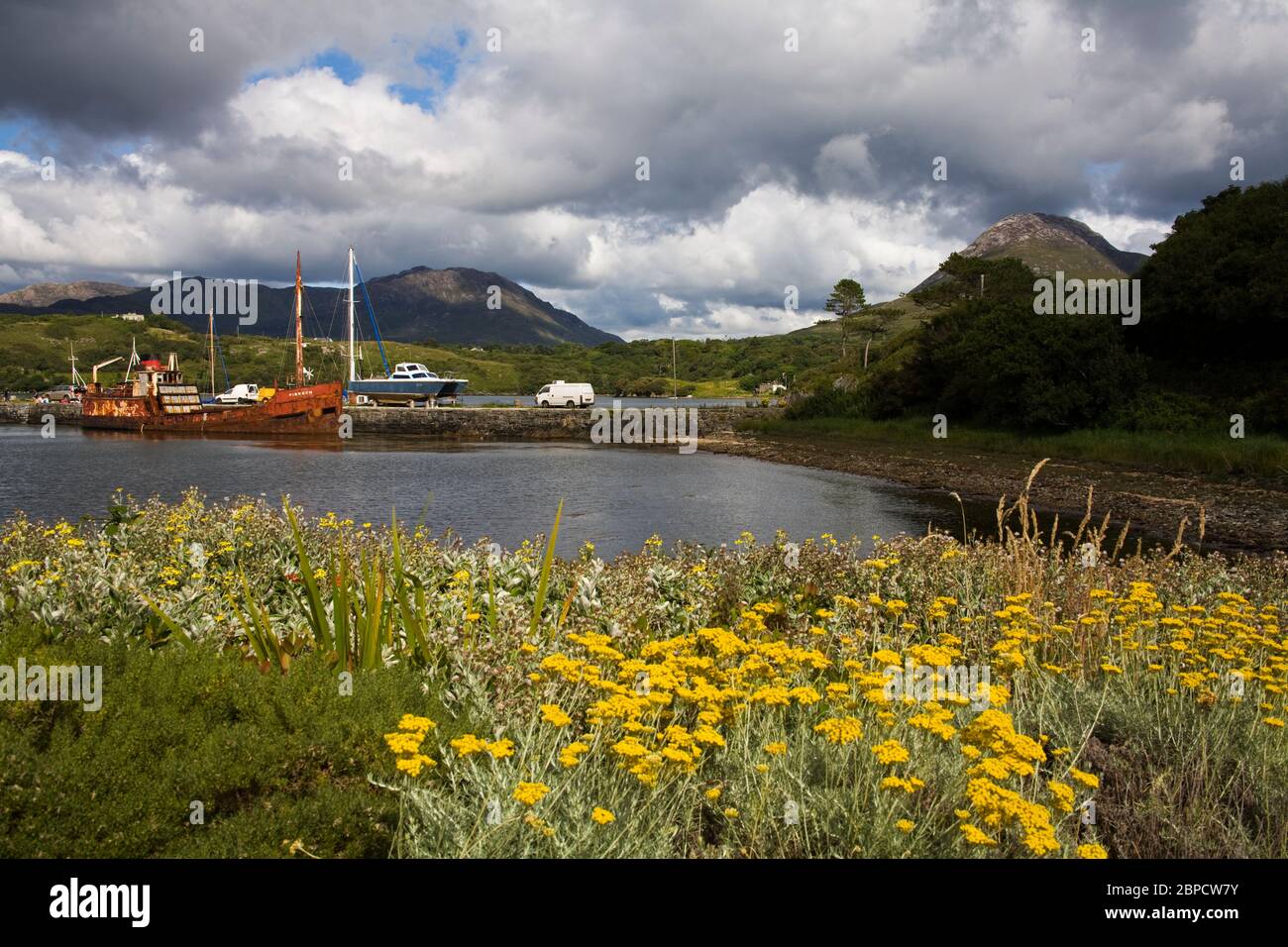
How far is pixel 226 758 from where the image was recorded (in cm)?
341

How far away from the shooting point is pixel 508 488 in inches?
1347

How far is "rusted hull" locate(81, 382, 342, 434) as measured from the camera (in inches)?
2820

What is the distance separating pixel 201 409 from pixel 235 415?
5443 millimetres

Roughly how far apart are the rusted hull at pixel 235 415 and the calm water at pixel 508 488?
44.3ft

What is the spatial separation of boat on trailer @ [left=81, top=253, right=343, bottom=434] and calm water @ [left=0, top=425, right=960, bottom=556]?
44.6 ft

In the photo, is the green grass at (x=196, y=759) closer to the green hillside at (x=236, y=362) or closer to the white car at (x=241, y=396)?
the white car at (x=241, y=396)

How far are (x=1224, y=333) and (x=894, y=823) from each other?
5348cm

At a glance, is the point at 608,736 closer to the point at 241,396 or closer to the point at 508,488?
the point at 508,488

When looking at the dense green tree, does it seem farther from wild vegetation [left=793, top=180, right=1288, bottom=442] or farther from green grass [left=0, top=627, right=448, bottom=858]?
green grass [left=0, top=627, right=448, bottom=858]

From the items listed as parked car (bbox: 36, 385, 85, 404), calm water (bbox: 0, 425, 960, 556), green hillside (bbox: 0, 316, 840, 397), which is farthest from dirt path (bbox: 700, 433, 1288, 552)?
green hillside (bbox: 0, 316, 840, 397)

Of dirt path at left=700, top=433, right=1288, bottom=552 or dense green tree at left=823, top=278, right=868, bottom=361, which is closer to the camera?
dirt path at left=700, top=433, right=1288, bottom=552

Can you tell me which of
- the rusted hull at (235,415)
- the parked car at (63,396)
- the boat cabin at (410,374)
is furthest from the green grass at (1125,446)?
the parked car at (63,396)
